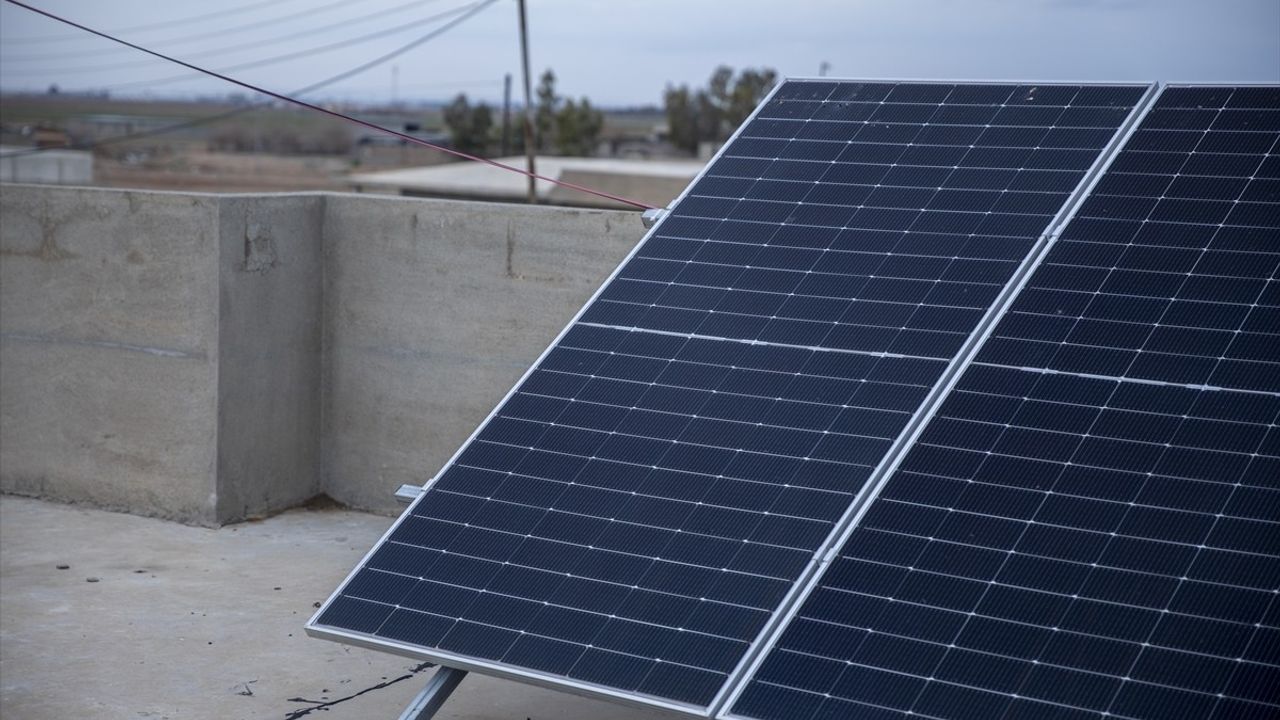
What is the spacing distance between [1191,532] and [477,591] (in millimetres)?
3173

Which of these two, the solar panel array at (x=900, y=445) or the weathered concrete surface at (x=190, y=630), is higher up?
the solar panel array at (x=900, y=445)

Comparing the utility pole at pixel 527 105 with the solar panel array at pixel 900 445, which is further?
the utility pole at pixel 527 105

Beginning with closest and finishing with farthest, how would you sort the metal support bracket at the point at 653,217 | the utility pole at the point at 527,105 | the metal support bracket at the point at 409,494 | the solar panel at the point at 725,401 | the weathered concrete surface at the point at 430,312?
the solar panel at the point at 725,401 < the metal support bracket at the point at 409,494 < the metal support bracket at the point at 653,217 < the weathered concrete surface at the point at 430,312 < the utility pole at the point at 527,105

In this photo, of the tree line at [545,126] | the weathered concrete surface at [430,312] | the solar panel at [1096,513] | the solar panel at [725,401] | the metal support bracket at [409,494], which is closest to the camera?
the solar panel at [1096,513]

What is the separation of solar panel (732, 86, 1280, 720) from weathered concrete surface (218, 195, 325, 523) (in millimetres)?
7660

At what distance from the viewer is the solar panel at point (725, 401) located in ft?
20.7

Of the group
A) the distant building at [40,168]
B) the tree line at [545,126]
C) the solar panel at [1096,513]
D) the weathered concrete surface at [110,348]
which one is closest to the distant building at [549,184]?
the distant building at [40,168]

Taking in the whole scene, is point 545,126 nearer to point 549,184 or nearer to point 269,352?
point 549,184

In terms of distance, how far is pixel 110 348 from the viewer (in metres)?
12.9

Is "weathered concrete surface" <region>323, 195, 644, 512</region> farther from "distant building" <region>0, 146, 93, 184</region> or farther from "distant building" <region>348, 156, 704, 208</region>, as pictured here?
"distant building" <region>0, 146, 93, 184</region>

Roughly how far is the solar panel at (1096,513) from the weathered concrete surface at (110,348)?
25.9 ft

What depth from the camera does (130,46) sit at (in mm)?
10773

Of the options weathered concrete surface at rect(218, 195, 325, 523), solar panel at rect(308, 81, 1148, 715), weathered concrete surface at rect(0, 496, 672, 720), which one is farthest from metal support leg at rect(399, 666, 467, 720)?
weathered concrete surface at rect(218, 195, 325, 523)

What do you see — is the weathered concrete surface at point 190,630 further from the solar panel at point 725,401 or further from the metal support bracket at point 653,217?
the metal support bracket at point 653,217
